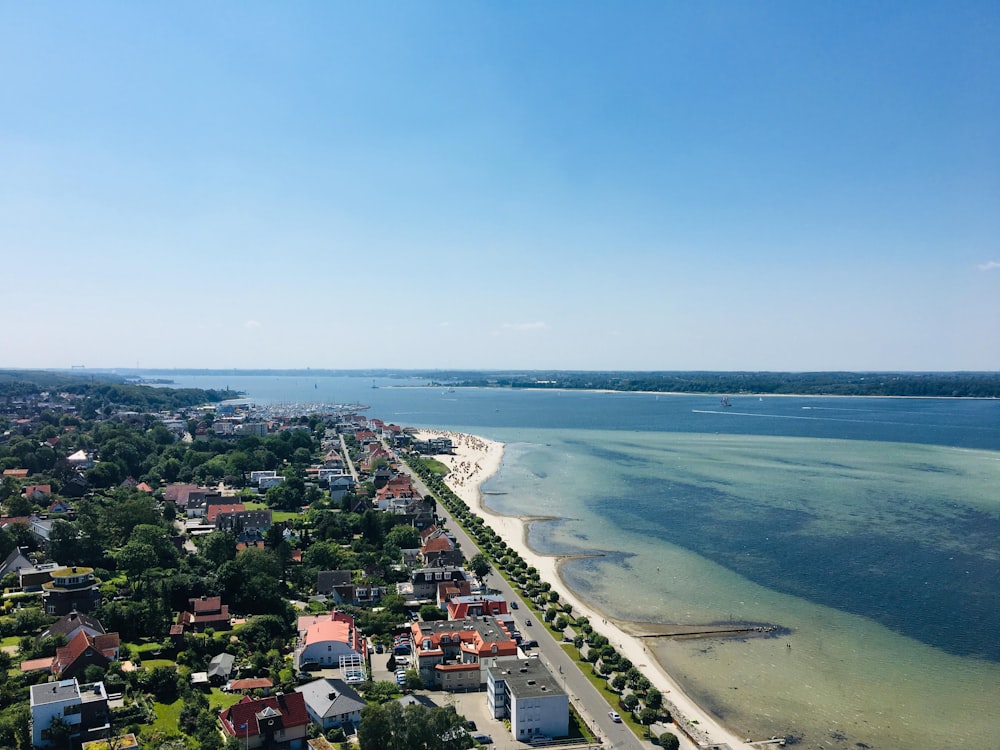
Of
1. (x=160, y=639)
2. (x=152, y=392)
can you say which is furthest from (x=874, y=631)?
(x=152, y=392)

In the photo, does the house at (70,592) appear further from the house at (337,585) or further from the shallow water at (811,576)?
the shallow water at (811,576)

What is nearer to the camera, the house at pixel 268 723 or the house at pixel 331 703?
the house at pixel 268 723

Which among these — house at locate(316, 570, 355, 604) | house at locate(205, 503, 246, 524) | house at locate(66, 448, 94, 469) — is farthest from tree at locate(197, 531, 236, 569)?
house at locate(66, 448, 94, 469)

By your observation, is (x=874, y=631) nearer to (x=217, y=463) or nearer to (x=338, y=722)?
(x=338, y=722)

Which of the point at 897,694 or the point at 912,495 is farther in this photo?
the point at 912,495

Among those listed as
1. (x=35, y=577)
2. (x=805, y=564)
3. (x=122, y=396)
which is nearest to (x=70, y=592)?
(x=35, y=577)

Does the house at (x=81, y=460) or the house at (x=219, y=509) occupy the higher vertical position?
the house at (x=81, y=460)

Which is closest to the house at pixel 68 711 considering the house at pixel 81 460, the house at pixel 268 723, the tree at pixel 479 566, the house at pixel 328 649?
the house at pixel 268 723

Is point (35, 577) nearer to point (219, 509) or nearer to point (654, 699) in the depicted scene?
point (219, 509)
